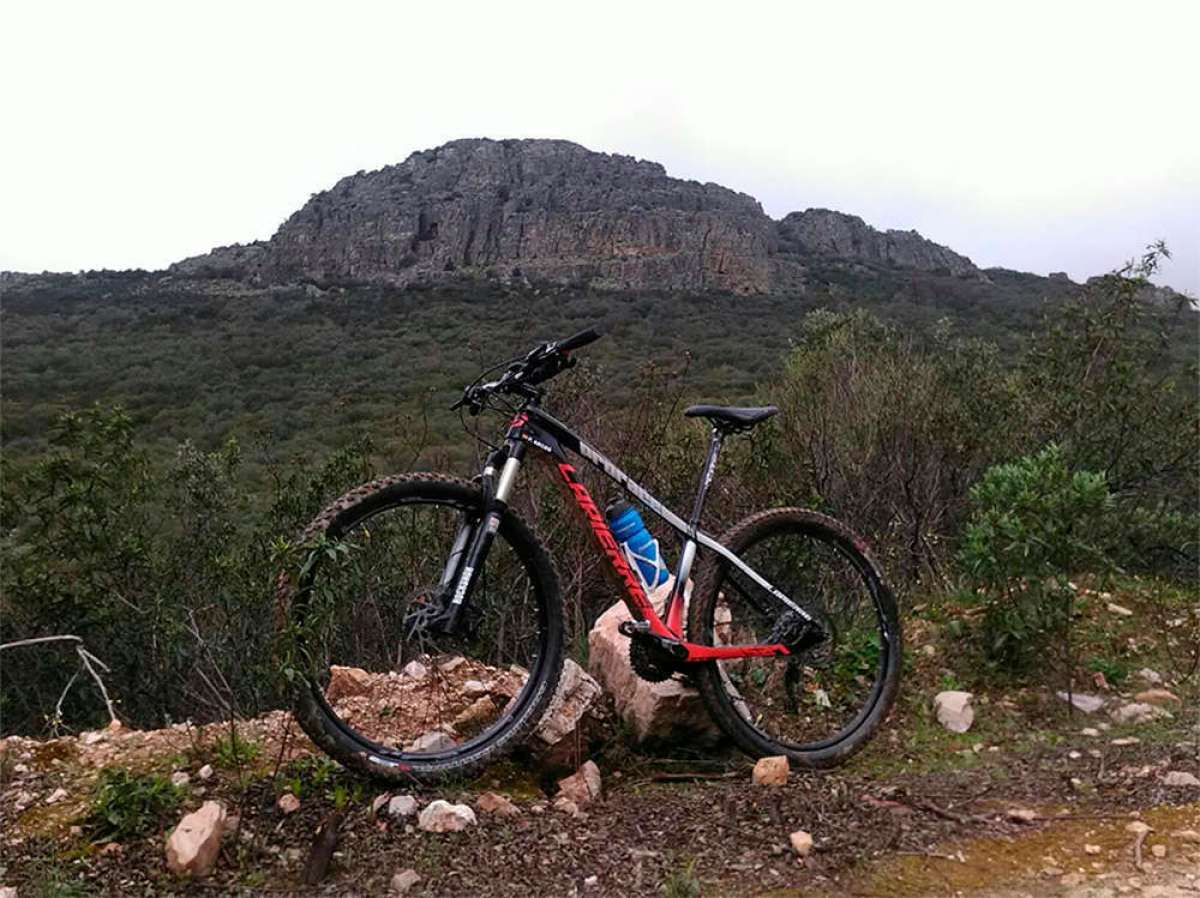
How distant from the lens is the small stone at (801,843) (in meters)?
2.62

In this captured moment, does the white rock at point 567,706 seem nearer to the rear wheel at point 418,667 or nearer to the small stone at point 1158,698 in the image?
the rear wheel at point 418,667

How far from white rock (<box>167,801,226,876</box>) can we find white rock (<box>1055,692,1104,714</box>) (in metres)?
3.51

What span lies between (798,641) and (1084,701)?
1416mm

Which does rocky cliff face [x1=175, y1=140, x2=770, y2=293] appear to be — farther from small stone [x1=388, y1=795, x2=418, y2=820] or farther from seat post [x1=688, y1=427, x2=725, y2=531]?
small stone [x1=388, y1=795, x2=418, y2=820]

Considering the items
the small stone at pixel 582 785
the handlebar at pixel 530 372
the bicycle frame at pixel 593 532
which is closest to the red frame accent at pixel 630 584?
the bicycle frame at pixel 593 532

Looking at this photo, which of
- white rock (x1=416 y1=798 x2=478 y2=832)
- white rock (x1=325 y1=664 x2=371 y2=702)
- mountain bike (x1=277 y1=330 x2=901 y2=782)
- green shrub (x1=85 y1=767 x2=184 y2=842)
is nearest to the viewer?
green shrub (x1=85 y1=767 x2=184 y2=842)

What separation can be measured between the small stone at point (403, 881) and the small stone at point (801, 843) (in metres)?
1.10

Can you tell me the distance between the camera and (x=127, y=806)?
2619 mm

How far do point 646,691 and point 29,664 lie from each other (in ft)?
22.9

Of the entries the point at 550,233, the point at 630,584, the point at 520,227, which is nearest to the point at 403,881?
the point at 630,584

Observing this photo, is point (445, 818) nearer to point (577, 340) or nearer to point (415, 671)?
point (415, 671)

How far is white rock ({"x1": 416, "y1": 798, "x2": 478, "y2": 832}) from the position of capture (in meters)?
2.72

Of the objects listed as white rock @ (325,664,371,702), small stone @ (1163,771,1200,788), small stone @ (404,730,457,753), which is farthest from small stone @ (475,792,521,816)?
small stone @ (1163,771,1200,788)

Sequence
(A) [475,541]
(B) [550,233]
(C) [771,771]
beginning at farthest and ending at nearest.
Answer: (B) [550,233]
(C) [771,771]
(A) [475,541]
